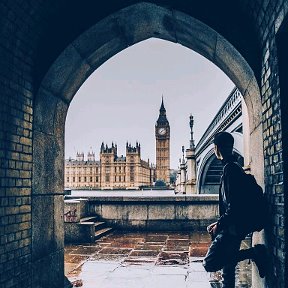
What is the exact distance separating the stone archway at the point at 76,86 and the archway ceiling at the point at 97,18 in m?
0.08

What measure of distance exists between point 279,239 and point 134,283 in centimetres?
267

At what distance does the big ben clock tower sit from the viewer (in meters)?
129

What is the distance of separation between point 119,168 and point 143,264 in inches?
4757

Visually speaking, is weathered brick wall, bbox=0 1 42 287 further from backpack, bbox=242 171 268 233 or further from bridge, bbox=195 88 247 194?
bridge, bbox=195 88 247 194

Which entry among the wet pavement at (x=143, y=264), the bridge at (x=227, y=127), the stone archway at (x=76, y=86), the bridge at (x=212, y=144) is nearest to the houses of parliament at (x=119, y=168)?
the bridge at (x=212, y=144)

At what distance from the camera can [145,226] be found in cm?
1227

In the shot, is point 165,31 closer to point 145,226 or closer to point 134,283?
point 134,283

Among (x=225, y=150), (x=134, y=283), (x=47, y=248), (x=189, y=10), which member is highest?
(x=189, y=10)

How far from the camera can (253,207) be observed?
168 inches

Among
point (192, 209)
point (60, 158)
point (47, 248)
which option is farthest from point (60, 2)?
point (192, 209)

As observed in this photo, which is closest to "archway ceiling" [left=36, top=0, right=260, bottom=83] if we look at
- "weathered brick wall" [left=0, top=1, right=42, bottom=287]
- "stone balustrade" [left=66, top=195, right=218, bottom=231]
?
"weathered brick wall" [left=0, top=1, right=42, bottom=287]

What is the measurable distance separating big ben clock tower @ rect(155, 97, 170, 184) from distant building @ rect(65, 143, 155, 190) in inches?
229

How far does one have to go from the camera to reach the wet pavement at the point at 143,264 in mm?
6102

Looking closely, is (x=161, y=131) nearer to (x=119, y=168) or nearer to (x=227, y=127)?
Result: (x=119, y=168)
